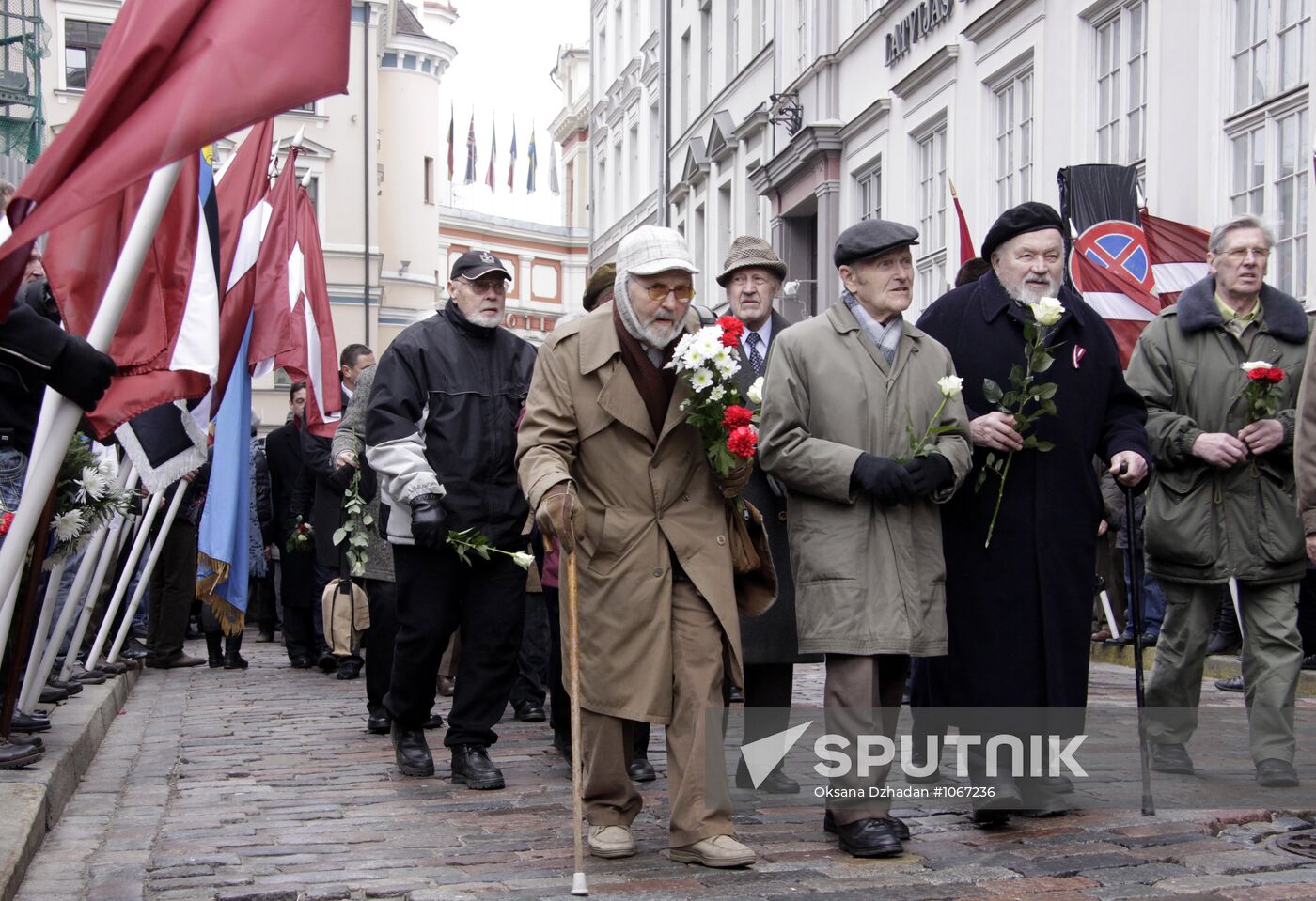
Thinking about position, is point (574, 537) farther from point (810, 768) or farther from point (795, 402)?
point (810, 768)

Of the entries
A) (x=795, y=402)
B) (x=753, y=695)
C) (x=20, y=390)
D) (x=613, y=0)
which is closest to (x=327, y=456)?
(x=20, y=390)

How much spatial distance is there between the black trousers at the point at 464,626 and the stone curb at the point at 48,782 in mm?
1382

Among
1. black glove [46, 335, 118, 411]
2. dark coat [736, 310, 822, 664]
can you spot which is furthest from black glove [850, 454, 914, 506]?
black glove [46, 335, 118, 411]

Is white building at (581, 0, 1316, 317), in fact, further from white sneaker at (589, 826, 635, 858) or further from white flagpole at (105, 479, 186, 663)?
white sneaker at (589, 826, 635, 858)

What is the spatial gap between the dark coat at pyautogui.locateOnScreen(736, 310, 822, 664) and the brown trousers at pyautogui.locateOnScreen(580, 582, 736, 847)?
799 millimetres

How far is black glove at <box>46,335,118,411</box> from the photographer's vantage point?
4.81 metres

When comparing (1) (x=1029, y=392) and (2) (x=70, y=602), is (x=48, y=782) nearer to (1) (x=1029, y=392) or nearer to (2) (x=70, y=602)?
(2) (x=70, y=602)

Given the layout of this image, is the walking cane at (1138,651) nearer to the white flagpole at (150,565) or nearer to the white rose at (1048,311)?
the white rose at (1048,311)

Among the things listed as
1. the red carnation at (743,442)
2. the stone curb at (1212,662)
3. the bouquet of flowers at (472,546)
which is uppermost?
the red carnation at (743,442)

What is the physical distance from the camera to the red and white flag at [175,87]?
4473mm

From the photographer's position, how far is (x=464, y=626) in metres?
7.05

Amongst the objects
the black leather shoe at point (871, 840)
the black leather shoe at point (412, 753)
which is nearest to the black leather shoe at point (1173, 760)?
the black leather shoe at point (871, 840)

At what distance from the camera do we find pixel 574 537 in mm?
5348

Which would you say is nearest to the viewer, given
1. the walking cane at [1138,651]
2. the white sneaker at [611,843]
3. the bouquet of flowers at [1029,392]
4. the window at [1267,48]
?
the white sneaker at [611,843]
